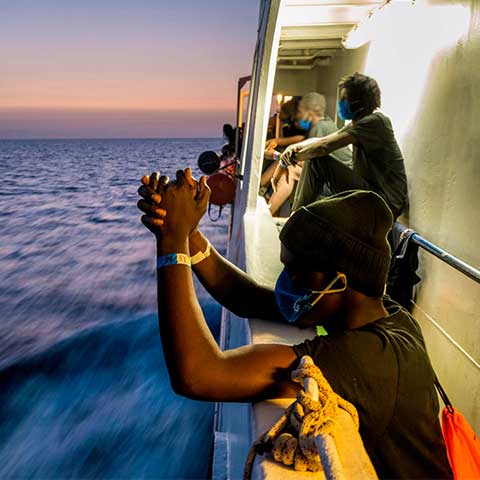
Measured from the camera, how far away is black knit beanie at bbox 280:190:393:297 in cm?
130

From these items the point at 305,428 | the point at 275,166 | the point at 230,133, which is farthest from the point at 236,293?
the point at 230,133

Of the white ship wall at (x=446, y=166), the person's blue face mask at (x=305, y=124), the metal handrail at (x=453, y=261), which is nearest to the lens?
the metal handrail at (x=453, y=261)

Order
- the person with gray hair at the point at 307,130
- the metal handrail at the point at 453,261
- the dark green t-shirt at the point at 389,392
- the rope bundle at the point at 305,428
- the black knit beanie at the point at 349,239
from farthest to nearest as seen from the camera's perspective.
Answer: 1. the person with gray hair at the point at 307,130
2. the metal handrail at the point at 453,261
3. the black knit beanie at the point at 349,239
4. the dark green t-shirt at the point at 389,392
5. the rope bundle at the point at 305,428

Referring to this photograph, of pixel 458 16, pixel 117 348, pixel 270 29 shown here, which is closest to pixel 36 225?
pixel 117 348

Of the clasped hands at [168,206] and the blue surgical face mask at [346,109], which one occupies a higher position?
the blue surgical face mask at [346,109]

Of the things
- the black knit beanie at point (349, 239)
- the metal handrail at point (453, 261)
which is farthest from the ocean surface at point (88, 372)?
the black knit beanie at point (349, 239)

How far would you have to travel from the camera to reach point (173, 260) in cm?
137

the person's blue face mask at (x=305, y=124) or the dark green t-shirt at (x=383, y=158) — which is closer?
the dark green t-shirt at (x=383, y=158)

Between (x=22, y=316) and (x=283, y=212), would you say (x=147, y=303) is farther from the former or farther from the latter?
(x=283, y=212)

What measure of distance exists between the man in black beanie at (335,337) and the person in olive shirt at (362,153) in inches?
97.9

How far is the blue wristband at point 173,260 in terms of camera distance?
1.36 metres

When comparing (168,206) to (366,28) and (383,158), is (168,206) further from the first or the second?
(366,28)

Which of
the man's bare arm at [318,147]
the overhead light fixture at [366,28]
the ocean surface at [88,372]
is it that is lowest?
the ocean surface at [88,372]

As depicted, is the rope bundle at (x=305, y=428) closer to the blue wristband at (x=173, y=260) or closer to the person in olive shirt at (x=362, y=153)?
the blue wristband at (x=173, y=260)
